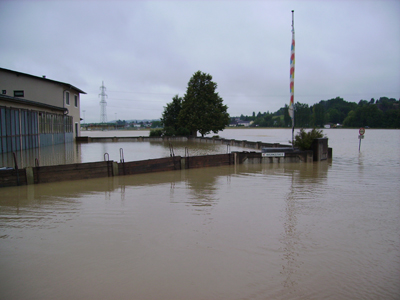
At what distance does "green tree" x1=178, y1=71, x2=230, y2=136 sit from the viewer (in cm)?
5059

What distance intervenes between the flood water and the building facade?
43.6 ft

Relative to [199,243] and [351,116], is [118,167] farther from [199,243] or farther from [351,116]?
[351,116]

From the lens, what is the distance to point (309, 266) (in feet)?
17.0

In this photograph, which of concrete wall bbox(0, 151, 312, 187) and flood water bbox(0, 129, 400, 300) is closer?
flood water bbox(0, 129, 400, 300)

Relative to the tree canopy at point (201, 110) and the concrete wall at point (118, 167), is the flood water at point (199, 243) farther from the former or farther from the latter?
the tree canopy at point (201, 110)

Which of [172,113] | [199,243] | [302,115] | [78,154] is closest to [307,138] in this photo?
[199,243]

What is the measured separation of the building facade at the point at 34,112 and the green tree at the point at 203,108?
17.5 metres

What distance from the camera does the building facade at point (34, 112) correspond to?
22125 mm

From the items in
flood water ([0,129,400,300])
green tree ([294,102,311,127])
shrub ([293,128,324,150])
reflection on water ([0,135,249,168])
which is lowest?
flood water ([0,129,400,300])

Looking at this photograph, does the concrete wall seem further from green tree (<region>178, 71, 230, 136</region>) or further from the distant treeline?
the distant treeline

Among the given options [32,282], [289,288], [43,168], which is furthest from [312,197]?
[43,168]

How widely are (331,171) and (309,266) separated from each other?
39.6ft

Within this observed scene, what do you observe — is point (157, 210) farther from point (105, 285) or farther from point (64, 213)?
point (105, 285)

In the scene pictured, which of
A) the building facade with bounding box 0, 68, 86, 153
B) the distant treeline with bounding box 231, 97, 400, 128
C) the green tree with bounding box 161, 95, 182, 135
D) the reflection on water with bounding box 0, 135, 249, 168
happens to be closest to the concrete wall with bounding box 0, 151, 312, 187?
the reflection on water with bounding box 0, 135, 249, 168
